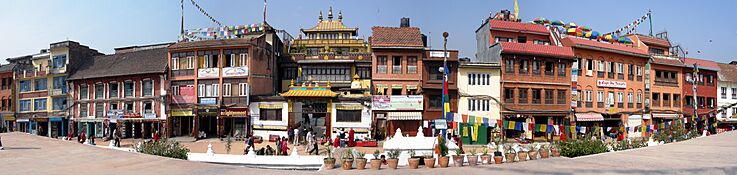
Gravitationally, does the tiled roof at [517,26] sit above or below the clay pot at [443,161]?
above

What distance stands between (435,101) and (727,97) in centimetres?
3213

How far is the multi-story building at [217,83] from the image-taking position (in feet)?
108

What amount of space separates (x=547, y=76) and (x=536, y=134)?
4523 mm

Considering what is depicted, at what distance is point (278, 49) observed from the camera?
1505 inches

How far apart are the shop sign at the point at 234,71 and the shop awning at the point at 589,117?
25.6 meters

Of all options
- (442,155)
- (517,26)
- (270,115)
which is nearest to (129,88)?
(270,115)

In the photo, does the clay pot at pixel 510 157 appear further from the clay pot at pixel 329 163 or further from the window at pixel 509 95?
the window at pixel 509 95

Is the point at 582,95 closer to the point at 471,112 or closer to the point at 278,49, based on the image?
the point at 471,112

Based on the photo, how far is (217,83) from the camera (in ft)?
110

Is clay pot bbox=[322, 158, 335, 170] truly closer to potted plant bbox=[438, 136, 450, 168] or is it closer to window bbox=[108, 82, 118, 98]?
potted plant bbox=[438, 136, 450, 168]

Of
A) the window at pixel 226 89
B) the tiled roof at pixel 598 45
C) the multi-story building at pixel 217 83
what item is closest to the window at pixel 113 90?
the multi-story building at pixel 217 83

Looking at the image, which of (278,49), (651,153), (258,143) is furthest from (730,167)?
(278,49)

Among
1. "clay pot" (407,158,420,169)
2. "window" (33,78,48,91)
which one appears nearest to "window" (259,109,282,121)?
"clay pot" (407,158,420,169)

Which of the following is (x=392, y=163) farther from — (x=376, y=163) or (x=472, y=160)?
(x=472, y=160)
